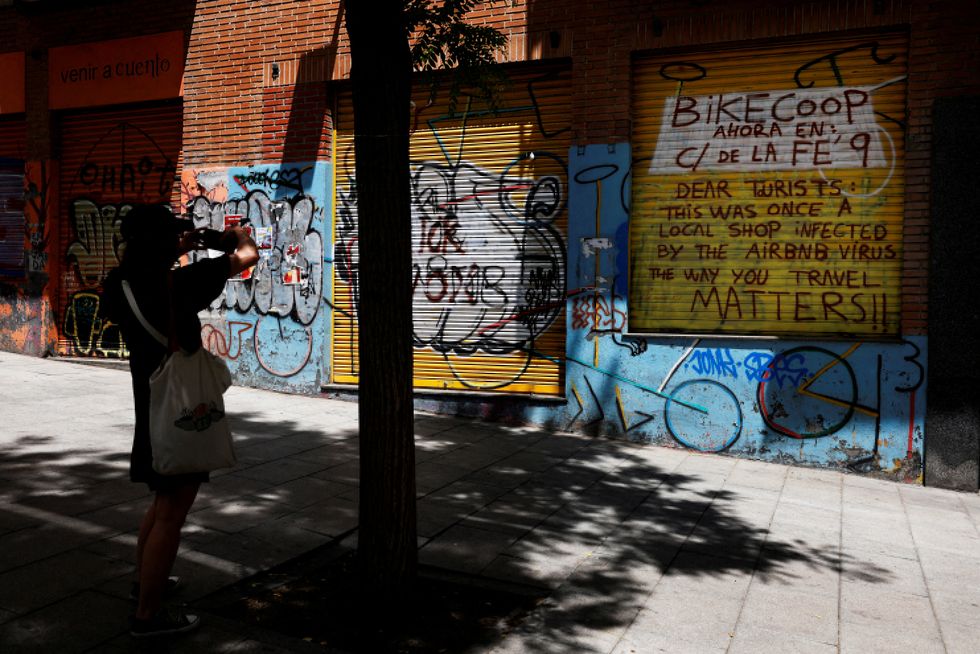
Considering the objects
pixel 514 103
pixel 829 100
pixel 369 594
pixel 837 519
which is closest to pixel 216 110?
pixel 514 103

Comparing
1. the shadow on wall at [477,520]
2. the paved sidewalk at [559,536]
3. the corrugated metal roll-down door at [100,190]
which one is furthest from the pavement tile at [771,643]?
the corrugated metal roll-down door at [100,190]

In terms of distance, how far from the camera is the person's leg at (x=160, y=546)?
320 cm

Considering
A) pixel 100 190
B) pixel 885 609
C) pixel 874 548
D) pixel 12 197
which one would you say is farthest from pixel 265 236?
pixel 885 609

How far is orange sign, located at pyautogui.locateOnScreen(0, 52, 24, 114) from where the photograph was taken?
11.0 m

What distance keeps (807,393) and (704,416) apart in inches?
38.7

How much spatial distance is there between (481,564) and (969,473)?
494 cm

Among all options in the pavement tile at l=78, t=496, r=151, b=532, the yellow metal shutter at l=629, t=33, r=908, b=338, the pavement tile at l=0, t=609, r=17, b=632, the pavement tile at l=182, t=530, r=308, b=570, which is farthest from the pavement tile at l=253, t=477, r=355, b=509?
the yellow metal shutter at l=629, t=33, r=908, b=338

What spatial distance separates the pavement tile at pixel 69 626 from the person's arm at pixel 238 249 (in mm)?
1618

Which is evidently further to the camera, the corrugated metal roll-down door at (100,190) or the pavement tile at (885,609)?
the corrugated metal roll-down door at (100,190)

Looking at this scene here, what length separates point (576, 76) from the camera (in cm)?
798

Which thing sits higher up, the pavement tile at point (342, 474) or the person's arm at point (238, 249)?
the person's arm at point (238, 249)

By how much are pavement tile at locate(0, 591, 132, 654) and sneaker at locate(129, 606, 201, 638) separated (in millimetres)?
140

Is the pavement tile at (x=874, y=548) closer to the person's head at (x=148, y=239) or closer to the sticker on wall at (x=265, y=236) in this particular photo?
the person's head at (x=148, y=239)

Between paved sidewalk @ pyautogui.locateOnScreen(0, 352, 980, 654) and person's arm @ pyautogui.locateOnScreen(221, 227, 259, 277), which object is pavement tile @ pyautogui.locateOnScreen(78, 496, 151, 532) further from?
person's arm @ pyautogui.locateOnScreen(221, 227, 259, 277)
